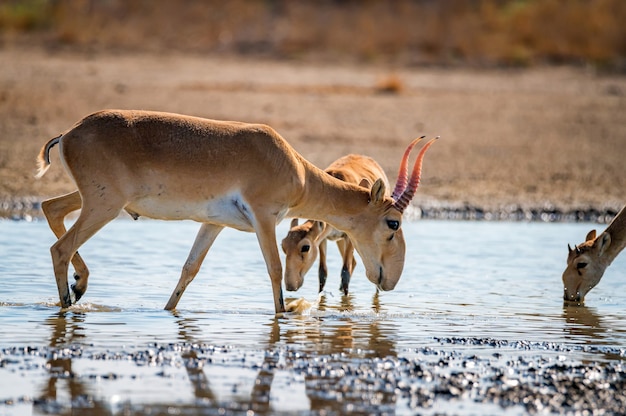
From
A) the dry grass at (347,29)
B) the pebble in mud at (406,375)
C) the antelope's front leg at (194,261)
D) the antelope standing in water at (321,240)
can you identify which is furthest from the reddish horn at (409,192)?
the dry grass at (347,29)

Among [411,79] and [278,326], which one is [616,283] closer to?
[278,326]

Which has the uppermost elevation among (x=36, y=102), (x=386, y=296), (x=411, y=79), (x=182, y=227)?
(x=411, y=79)

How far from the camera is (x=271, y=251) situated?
9.70 m

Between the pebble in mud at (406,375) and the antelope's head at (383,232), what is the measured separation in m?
1.78

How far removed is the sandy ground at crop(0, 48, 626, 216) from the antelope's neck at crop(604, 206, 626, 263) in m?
5.20

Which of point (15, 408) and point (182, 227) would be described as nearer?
point (15, 408)

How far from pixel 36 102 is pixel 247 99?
4038 mm

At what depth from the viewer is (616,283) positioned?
12.5m

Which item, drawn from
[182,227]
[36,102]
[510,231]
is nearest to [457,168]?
[510,231]

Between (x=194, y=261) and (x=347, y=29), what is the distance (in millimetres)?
24182

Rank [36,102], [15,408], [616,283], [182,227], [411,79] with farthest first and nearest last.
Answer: [411,79]
[36,102]
[182,227]
[616,283]
[15,408]

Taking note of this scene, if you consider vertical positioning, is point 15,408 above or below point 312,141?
below

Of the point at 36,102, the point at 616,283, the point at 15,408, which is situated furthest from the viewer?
the point at 36,102

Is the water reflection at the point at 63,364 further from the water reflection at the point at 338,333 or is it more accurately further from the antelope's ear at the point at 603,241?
the antelope's ear at the point at 603,241
